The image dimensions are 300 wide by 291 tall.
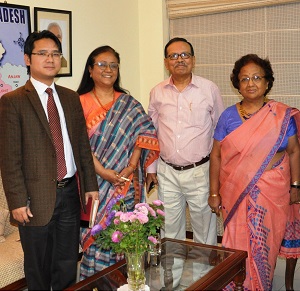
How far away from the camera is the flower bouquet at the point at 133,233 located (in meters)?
1.89

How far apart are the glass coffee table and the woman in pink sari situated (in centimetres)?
28

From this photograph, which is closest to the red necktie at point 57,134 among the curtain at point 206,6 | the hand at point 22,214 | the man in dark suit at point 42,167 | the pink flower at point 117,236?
the man in dark suit at point 42,167

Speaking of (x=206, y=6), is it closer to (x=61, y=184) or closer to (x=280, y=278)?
(x=280, y=278)

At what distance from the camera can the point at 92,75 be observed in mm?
2781

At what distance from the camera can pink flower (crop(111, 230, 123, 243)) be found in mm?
1867

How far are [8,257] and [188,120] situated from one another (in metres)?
1.26

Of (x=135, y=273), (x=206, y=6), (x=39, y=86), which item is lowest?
(x=135, y=273)

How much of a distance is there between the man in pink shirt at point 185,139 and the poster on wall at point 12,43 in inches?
38.8

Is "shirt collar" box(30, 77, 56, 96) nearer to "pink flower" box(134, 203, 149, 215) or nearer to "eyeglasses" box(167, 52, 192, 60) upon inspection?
"pink flower" box(134, 203, 149, 215)

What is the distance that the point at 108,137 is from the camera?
2.75 meters

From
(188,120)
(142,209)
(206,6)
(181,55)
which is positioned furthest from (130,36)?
(142,209)

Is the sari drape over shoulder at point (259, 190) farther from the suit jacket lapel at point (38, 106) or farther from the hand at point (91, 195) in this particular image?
the suit jacket lapel at point (38, 106)

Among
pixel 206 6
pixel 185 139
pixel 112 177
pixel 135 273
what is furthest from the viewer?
pixel 206 6

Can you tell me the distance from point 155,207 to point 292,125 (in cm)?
104
